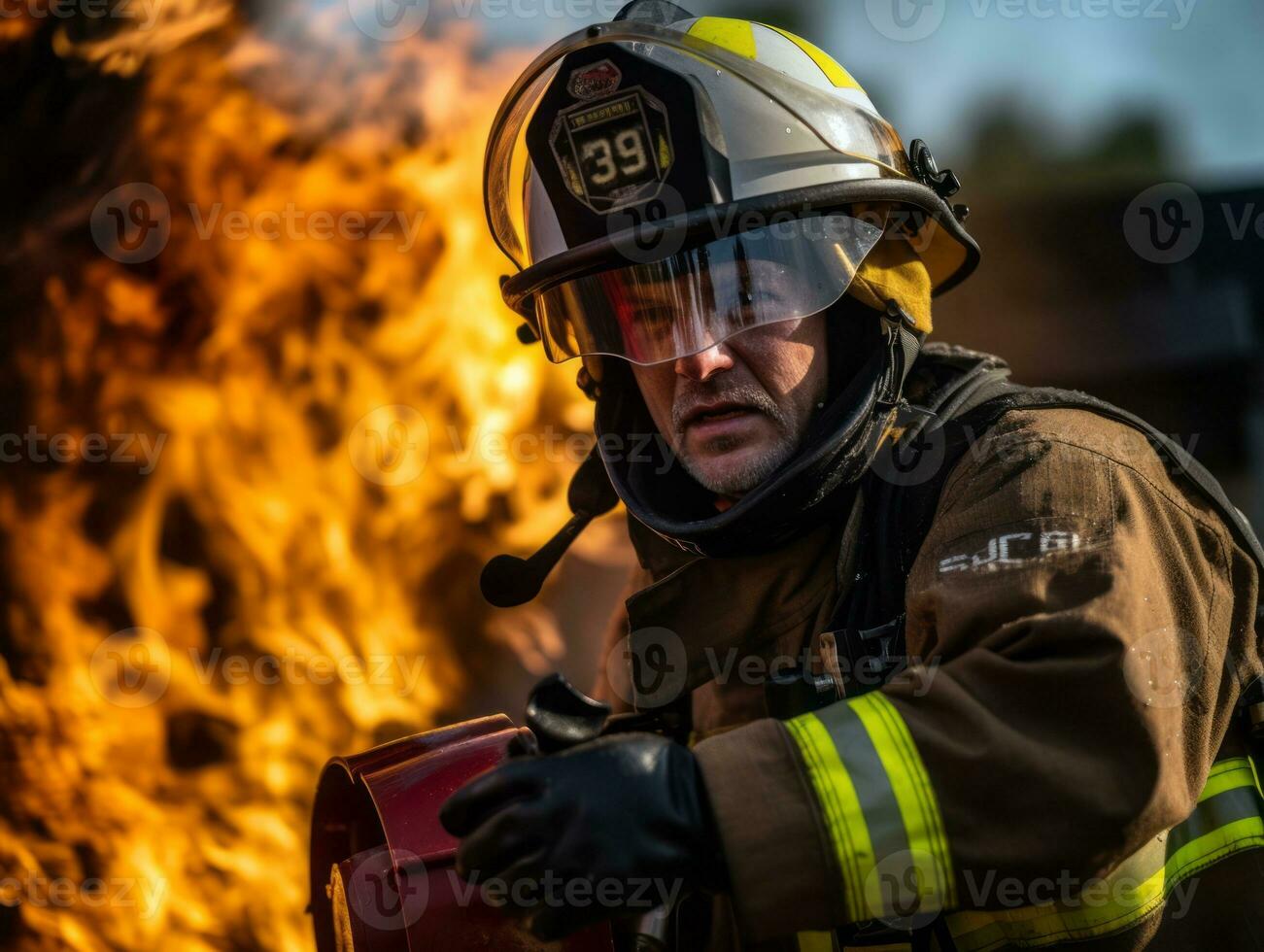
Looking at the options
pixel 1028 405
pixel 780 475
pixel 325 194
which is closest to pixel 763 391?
pixel 780 475

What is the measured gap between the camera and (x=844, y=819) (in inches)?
55.0

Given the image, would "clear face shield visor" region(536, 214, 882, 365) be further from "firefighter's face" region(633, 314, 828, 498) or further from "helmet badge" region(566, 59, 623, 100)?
"helmet badge" region(566, 59, 623, 100)

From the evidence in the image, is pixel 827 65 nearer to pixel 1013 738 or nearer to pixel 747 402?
pixel 747 402

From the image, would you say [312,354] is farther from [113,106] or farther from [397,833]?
[397,833]

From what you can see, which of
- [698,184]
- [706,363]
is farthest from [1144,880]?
[698,184]

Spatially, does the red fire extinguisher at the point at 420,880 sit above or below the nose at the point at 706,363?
below

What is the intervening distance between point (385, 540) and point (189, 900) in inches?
60.3

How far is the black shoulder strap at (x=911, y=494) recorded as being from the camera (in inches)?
74.1

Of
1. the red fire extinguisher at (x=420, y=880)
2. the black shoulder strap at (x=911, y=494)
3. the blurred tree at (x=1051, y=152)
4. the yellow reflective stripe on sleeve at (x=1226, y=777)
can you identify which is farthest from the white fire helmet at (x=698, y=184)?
the blurred tree at (x=1051, y=152)

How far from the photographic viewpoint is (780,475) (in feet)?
6.70

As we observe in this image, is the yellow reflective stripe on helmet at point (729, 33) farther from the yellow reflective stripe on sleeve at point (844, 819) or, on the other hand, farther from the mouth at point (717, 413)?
the yellow reflective stripe on sleeve at point (844, 819)

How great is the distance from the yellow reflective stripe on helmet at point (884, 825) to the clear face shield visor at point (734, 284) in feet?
3.18

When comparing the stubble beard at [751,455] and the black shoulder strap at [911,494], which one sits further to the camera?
the stubble beard at [751,455]

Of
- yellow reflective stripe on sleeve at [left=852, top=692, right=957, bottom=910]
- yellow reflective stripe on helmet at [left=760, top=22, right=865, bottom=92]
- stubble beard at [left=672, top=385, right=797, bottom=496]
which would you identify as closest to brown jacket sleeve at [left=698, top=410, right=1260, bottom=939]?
yellow reflective stripe on sleeve at [left=852, top=692, right=957, bottom=910]
